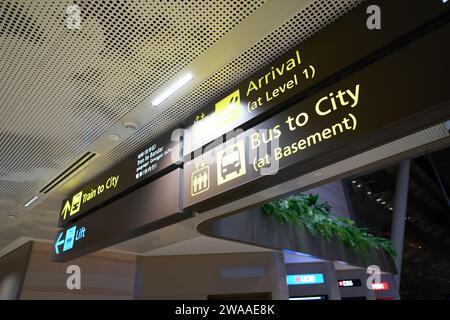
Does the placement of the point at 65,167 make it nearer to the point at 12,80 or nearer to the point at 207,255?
the point at 12,80

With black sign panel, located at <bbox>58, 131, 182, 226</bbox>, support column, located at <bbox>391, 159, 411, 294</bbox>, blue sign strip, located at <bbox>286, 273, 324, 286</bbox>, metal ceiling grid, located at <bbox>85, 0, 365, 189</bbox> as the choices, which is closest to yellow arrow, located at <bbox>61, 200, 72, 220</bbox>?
black sign panel, located at <bbox>58, 131, 182, 226</bbox>

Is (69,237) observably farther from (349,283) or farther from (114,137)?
(349,283)

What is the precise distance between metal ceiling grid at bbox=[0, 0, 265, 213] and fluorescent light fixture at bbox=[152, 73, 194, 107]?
0.08m

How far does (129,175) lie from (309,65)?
217 centimetres

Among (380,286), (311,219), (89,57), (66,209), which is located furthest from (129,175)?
(380,286)

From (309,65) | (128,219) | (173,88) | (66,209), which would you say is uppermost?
(173,88)

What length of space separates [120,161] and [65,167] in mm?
737

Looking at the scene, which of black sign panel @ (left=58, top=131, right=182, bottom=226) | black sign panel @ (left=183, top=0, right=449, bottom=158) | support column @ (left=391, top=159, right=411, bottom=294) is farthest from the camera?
support column @ (left=391, top=159, right=411, bottom=294)

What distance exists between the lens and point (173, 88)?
3.00 m

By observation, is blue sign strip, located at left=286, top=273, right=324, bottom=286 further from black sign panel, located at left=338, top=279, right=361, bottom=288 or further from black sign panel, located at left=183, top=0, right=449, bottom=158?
black sign panel, located at left=183, top=0, right=449, bottom=158

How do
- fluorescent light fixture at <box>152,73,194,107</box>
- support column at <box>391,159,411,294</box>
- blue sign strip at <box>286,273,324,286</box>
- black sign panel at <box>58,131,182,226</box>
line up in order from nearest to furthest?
1. fluorescent light fixture at <box>152,73,194,107</box>
2. black sign panel at <box>58,131,182,226</box>
3. blue sign strip at <box>286,273,324,286</box>
4. support column at <box>391,159,411,294</box>

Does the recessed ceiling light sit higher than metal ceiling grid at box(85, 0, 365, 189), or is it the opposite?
metal ceiling grid at box(85, 0, 365, 189)

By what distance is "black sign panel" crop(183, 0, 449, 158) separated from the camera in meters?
1.92
